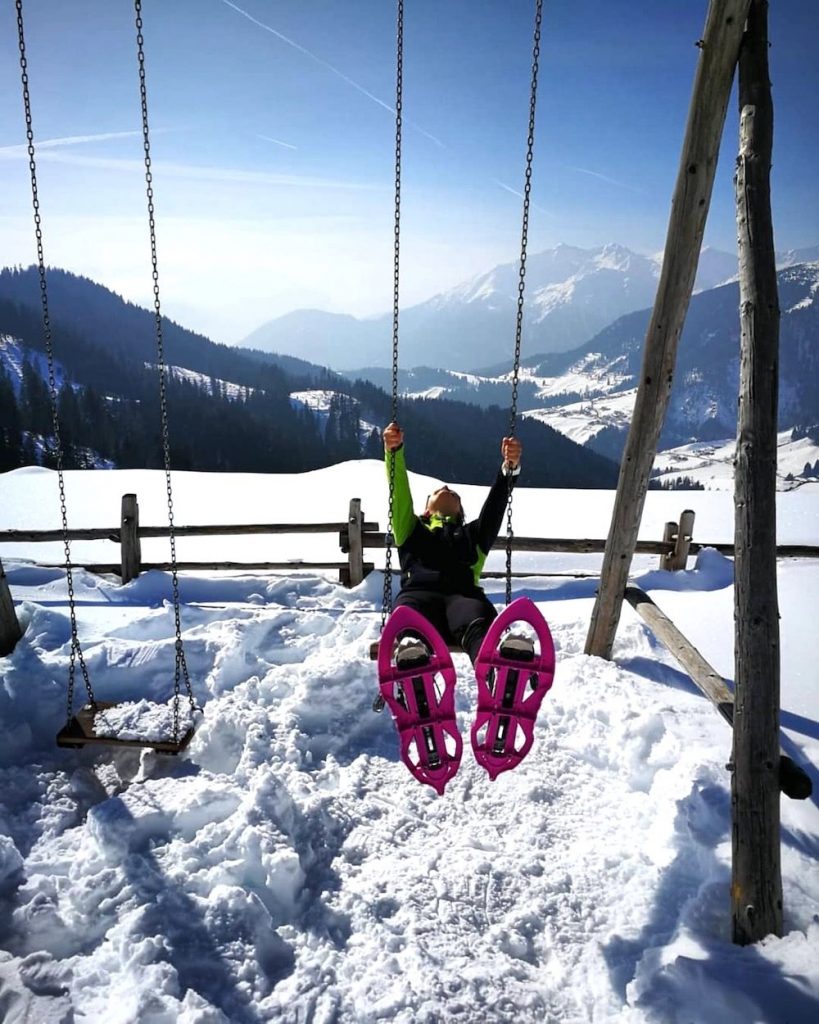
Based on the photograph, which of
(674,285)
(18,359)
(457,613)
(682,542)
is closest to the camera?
(457,613)

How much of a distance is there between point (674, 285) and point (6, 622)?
6032mm

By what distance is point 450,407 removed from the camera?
370ft

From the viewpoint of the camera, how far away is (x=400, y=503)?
15.1ft

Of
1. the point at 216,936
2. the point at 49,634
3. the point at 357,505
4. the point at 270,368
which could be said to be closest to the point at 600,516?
the point at 357,505

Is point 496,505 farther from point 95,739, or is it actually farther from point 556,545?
point 556,545

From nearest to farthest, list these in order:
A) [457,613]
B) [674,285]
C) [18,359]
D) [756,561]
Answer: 1. [756,561]
2. [457,613]
3. [674,285]
4. [18,359]

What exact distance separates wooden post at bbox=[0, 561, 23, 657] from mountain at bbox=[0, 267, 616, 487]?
57496 millimetres

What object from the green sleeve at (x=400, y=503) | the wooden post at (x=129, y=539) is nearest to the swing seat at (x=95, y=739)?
the green sleeve at (x=400, y=503)

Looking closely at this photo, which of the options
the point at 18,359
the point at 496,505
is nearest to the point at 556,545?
the point at 496,505

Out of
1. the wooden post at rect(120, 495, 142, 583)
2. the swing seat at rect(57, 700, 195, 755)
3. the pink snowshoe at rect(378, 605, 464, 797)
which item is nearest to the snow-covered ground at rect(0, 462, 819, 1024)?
the swing seat at rect(57, 700, 195, 755)

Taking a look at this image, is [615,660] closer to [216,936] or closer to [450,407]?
[216,936]

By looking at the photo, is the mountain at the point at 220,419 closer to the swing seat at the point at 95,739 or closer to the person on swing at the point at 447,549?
the swing seat at the point at 95,739

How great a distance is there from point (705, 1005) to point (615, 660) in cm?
309

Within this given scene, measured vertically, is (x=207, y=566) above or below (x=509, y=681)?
below
